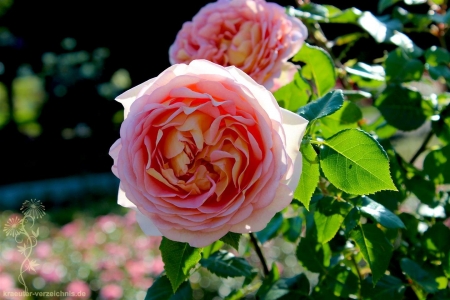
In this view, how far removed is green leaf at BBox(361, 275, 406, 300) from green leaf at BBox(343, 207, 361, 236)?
111 mm

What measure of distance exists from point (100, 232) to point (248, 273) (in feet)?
8.13

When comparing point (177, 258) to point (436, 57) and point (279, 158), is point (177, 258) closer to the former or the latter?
point (279, 158)

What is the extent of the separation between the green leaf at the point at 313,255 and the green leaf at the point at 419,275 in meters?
0.10

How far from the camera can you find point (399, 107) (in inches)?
30.2

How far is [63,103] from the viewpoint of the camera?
6656mm

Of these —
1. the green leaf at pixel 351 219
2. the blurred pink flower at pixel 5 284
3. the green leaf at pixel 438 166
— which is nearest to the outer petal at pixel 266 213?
the green leaf at pixel 351 219

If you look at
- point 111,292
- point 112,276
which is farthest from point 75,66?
point 111,292

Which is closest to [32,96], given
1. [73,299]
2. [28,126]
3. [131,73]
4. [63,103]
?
[28,126]

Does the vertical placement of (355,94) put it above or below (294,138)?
below

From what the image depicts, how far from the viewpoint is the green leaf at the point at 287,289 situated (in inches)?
27.8

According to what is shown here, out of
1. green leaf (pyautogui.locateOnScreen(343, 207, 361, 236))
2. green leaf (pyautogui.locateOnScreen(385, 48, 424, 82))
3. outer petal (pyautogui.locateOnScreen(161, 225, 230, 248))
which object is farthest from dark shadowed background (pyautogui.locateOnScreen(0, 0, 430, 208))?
outer petal (pyautogui.locateOnScreen(161, 225, 230, 248))

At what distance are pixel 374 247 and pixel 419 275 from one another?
112 mm

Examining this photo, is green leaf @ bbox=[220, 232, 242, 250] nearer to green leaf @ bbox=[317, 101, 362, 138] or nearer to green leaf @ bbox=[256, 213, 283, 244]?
green leaf @ bbox=[317, 101, 362, 138]

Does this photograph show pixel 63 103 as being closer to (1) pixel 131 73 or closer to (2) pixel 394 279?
(1) pixel 131 73
